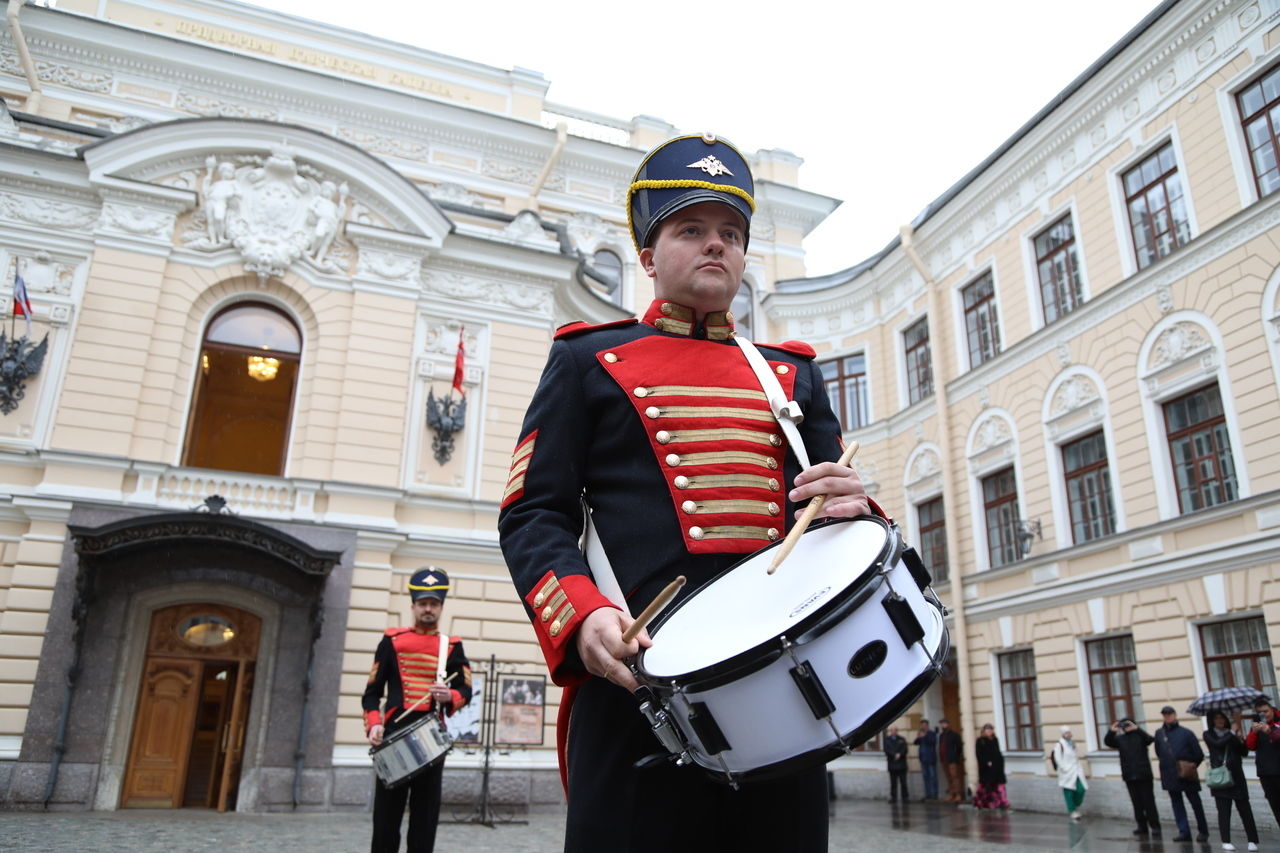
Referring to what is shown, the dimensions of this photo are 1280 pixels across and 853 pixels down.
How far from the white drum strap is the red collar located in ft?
0.31

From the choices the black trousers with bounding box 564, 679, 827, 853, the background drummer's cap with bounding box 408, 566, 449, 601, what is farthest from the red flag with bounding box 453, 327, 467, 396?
the black trousers with bounding box 564, 679, 827, 853

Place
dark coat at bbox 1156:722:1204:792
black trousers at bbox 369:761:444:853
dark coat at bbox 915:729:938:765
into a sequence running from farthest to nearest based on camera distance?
dark coat at bbox 915:729:938:765 < dark coat at bbox 1156:722:1204:792 < black trousers at bbox 369:761:444:853

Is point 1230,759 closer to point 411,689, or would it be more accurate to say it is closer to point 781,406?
point 411,689

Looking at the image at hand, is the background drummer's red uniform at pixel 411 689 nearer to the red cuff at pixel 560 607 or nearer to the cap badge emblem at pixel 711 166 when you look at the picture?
the red cuff at pixel 560 607

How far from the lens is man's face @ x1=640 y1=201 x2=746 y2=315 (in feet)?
7.18

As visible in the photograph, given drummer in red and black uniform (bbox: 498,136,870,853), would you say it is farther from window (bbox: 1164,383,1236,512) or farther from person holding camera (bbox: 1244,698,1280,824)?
window (bbox: 1164,383,1236,512)

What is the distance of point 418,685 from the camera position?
6.81 meters

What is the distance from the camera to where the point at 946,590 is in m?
19.7

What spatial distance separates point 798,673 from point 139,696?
1370 centimetres

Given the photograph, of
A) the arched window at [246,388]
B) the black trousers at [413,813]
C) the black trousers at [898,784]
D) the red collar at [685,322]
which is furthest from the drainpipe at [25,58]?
the black trousers at [898,784]

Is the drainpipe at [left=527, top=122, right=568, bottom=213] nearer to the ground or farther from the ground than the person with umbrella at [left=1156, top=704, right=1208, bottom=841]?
farther from the ground

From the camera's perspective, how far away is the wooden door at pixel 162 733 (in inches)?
501

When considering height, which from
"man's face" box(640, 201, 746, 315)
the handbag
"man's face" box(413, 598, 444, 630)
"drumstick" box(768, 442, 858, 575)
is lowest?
the handbag

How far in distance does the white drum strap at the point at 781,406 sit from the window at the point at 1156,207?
49.3ft
